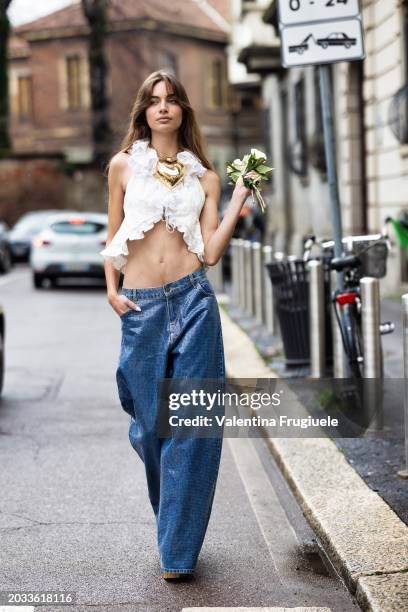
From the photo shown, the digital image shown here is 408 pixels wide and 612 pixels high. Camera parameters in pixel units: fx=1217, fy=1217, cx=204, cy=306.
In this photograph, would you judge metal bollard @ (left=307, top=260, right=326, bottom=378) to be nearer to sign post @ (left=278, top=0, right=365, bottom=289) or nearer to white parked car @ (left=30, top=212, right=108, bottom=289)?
sign post @ (left=278, top=0, right=365, bottom=289)

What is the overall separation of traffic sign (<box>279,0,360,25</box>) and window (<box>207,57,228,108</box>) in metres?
50.3

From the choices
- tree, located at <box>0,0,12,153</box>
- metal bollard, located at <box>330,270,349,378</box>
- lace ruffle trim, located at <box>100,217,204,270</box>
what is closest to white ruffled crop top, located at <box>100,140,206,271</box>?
lace ruffle trim, located at <box>100,217,204,270</box>

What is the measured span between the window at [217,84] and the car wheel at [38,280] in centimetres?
3413

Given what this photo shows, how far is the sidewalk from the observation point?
14.8ft

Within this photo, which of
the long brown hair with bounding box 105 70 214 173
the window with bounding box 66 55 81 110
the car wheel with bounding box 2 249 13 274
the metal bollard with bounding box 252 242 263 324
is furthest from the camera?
the window with bounding box 66 55 81 110

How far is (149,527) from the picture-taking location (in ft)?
18.7

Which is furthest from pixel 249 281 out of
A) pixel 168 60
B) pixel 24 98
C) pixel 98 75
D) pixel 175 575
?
pixel 24 98

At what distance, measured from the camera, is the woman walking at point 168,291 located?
15.6ft

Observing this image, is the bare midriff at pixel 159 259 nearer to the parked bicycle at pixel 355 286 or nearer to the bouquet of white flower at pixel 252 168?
the bouquet of white flower at pixel 252 168

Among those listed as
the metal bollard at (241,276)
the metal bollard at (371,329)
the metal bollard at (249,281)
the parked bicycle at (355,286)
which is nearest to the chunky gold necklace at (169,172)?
the metal bollard at (371,329)

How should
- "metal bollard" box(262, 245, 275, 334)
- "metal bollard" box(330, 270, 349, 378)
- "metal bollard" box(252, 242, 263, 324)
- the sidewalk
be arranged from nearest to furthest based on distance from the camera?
the sidewalk < "metal bollard" box(330, 270, 349, 378) < "metal bollard" box(262, 245, 275, 334) < "metal bollard" box(252, 242, 263, 324)

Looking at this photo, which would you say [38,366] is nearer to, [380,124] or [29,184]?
[380,124]

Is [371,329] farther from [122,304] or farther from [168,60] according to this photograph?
[168,60]

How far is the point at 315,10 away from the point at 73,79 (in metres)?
50.7
